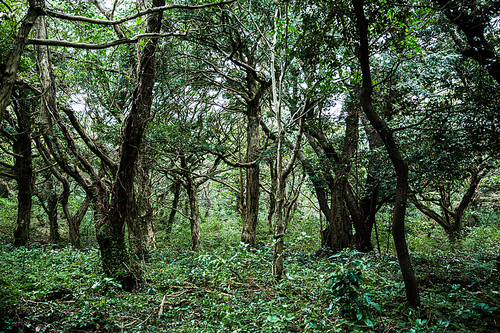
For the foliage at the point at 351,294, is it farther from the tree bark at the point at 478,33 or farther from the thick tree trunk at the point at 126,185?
the thick tree trunk at the point at 126,185

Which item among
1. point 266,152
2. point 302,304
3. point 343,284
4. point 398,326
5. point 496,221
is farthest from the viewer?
point 496,221

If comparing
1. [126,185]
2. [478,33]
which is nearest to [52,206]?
[126,185]

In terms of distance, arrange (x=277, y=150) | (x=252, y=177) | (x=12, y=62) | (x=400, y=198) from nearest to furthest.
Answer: (x=12, y=62), (x=400, y=198), (x=277, y=150), (x=252, y=177)

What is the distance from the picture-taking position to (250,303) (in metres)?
4.33

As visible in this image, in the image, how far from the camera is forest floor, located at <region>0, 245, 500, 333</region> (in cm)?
344

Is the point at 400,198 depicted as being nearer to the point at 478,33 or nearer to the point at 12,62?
the point at 478,33

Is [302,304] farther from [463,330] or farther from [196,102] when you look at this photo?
Answer: [196,102]

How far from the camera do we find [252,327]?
3.66 meters

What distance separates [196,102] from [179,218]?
28.6 feet

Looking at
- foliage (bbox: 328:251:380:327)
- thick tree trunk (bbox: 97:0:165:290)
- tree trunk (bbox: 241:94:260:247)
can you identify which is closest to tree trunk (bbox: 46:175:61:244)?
thick tree trunk (bbox: 97:0:165:290)

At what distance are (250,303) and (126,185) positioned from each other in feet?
11.6

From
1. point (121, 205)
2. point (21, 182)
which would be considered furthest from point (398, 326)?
point (21, 182)

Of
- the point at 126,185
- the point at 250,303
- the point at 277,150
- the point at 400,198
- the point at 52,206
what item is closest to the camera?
the point at 400,198

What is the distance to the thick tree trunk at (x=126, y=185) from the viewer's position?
19.0 ft
